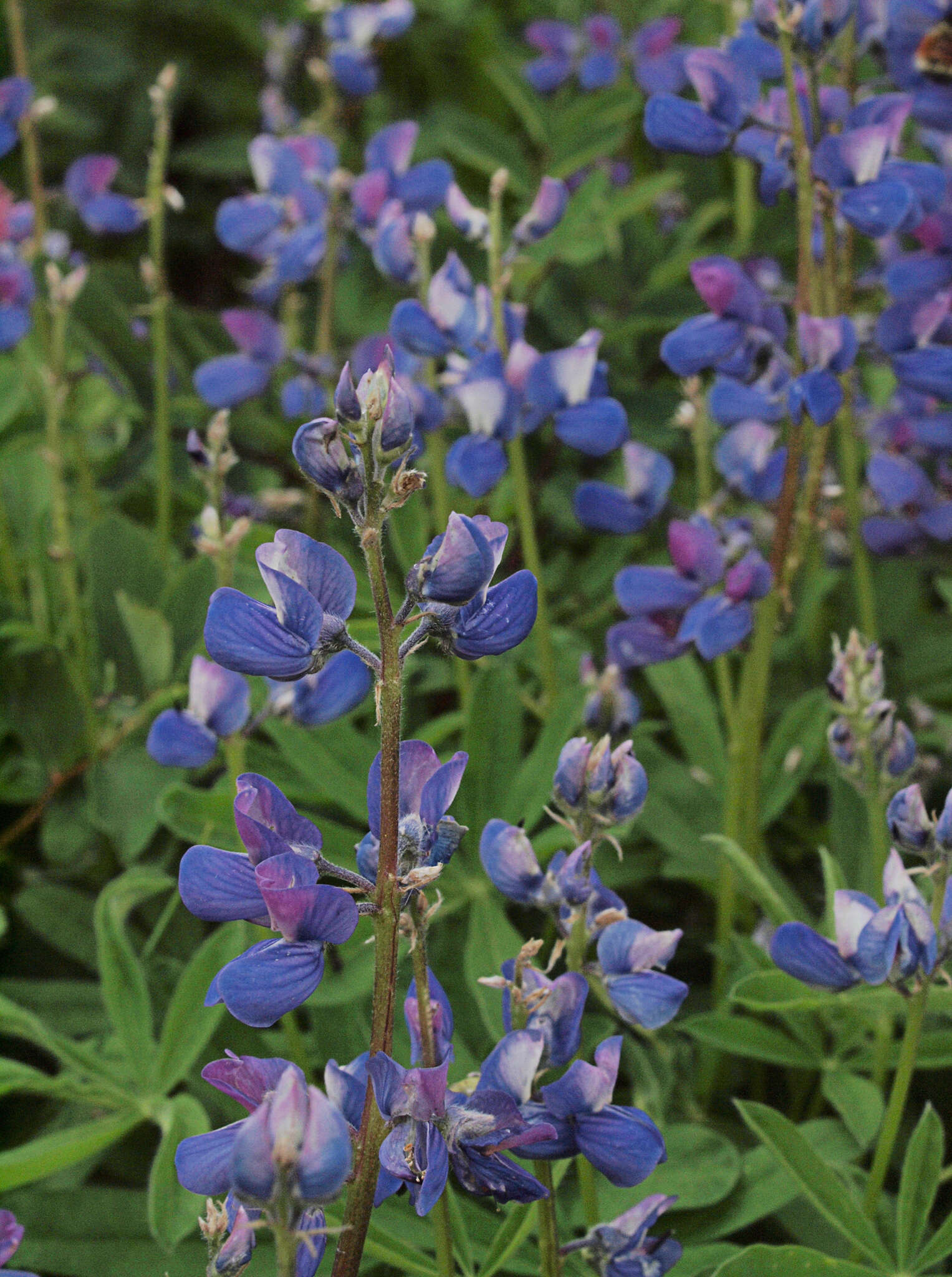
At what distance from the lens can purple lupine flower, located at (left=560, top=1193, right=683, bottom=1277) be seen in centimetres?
78

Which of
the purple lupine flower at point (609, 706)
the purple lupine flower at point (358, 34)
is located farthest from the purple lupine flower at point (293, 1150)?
the purple lupine flower at point (358, 34)

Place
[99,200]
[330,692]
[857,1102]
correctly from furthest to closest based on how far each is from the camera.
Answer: [99,200]
[857,1102]
[330,692]

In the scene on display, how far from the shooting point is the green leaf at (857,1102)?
41.1 inches

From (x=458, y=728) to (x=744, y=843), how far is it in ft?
1.06

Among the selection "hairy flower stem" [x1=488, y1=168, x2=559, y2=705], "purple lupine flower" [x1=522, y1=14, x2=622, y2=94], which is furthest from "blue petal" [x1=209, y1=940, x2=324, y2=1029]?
"purple lupine flower" [x1=522, y1=14, x2=622, y2=94]

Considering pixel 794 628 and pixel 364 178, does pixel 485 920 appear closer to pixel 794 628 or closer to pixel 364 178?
pixel 794 628

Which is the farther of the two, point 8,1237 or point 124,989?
point 124,989

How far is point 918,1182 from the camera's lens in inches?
35.6

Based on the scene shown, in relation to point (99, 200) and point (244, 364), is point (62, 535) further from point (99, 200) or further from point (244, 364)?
point (99, 200)

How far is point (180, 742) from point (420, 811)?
350 mm

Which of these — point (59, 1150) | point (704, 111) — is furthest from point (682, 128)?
point (59, 1150)

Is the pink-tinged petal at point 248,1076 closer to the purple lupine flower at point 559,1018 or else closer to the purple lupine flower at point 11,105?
the purple lupine flower at point 559,1018

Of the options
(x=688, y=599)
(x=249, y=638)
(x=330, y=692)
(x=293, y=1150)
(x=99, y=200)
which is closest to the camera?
(x=293, y=1150)

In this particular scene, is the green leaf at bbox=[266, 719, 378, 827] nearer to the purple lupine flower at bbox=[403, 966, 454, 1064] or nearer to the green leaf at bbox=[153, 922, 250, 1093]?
the green leaf at bbox=[153, 922, 250, 1093]
